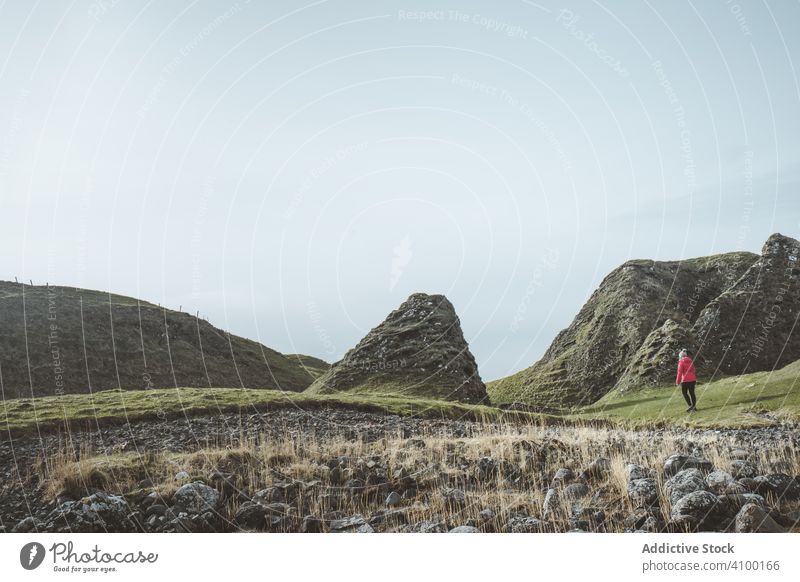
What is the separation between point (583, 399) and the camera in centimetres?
4812

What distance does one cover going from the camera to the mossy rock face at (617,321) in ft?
162

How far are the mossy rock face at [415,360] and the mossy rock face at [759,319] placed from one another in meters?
17.9

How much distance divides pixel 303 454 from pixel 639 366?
1274 inches

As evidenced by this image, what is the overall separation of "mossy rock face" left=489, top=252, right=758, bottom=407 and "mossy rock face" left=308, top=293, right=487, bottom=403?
833 centimetres

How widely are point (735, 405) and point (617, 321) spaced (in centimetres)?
3125

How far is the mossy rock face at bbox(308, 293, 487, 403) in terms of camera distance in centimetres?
4394

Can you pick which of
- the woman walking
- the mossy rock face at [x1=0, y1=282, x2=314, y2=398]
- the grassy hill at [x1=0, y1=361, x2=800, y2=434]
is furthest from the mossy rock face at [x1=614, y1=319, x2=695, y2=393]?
the mossy rock face at [x1=0, y1=282, x2=314, y2=398]

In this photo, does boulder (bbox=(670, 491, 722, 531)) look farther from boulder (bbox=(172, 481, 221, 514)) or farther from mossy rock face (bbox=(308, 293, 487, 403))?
mossy rock face (bbox=(308, 293, 487, 403))

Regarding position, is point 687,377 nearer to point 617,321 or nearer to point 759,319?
point 759,319

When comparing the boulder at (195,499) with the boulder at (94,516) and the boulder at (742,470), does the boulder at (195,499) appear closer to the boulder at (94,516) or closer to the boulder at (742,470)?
the boulder at (94,516)

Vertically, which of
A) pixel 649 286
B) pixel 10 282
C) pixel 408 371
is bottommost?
pixel 408 371
